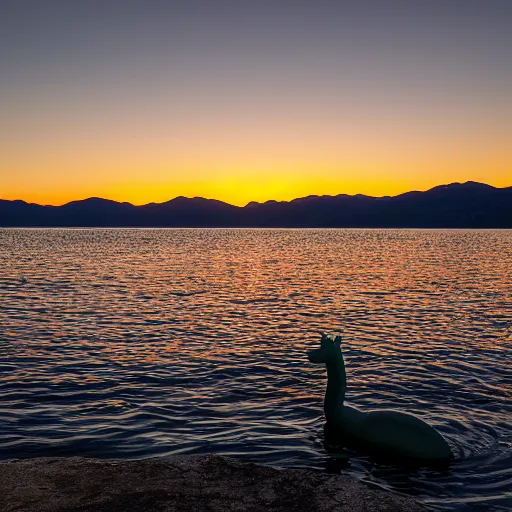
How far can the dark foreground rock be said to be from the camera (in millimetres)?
8602

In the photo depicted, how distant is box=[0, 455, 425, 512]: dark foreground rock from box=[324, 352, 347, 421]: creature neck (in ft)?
8.50

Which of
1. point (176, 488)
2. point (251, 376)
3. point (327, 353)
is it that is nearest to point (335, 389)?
point (327, 353)

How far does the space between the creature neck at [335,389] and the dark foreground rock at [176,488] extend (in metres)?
2.59

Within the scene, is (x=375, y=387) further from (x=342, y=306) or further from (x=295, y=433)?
(x=342, y=306)

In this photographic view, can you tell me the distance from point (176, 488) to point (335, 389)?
482 centimetres

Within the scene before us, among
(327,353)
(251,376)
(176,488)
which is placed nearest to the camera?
(176,488)

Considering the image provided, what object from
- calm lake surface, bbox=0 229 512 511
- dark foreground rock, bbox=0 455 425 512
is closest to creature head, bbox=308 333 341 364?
calm lake surface, bbox=0 229 512 511

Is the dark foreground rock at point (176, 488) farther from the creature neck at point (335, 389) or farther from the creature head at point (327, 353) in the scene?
the creature head at point (327, 353)

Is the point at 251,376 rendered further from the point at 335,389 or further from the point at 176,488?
the point at 176,488

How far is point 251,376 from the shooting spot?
713 inches

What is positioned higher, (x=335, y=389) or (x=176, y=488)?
(x=335, y=389)

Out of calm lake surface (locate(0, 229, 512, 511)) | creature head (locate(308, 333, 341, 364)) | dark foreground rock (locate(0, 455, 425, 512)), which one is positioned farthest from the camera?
creature head (locate(308, 333, 341, 364))

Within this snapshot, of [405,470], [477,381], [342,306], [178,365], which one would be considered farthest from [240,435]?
[342,306]

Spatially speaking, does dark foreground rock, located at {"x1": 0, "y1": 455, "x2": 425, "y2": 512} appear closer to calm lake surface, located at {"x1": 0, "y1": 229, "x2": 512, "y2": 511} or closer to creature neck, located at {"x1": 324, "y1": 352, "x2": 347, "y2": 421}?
calm lake surface, located at {"x1": 0, "y1": 229, "x2": 512, "y2": 511}
